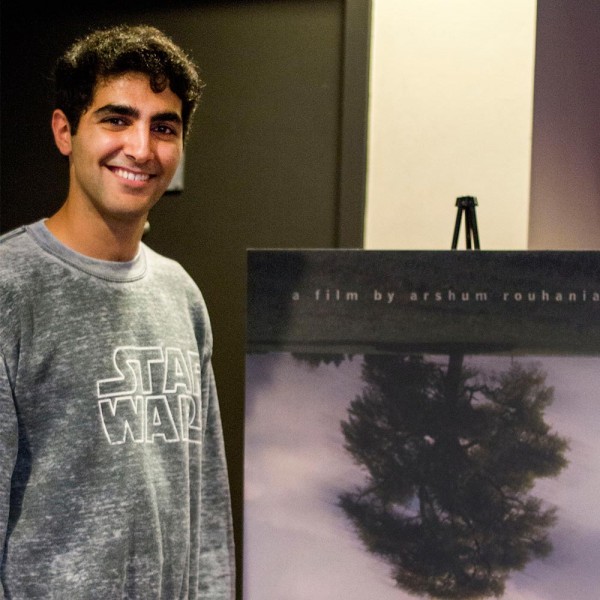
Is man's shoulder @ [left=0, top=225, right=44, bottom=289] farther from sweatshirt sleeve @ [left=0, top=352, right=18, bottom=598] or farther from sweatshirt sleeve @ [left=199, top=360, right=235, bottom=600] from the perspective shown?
sweatshirt sleeve @ [left=199, top=360, right=235, bottom=600]

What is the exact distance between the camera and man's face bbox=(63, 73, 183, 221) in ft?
3.79

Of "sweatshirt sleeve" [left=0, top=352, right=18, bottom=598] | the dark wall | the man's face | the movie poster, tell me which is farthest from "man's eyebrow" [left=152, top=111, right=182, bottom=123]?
the dark wall

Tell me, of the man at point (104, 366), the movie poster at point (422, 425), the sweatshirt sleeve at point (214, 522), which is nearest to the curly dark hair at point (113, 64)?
the man at point (104, 366)

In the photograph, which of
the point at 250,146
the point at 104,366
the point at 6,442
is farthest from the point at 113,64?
the point at 250,146

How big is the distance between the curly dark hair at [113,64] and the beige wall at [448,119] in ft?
2.24

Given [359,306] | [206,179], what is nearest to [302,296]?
[359,306]

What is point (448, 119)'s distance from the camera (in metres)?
1.76

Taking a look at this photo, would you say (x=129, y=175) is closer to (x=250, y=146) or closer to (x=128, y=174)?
(x=128, y=174)

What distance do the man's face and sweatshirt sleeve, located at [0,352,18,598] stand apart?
0.26 metres

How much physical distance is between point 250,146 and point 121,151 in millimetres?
806

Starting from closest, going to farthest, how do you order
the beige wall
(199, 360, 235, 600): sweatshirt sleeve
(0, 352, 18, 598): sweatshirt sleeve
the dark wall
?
1. (0, 352, 18, 598): sweatshirt sleeve
2. (199, 360, 235, 600): sweatshirt sleeve
3. the beige wall
4. the dark wall

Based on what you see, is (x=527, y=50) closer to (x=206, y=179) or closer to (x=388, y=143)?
(x=388, y=143)

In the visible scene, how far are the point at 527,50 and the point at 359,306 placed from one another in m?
0.81

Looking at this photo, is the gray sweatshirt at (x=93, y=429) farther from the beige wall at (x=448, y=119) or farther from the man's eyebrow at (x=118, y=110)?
the beige wall at (x=448, y=119)
